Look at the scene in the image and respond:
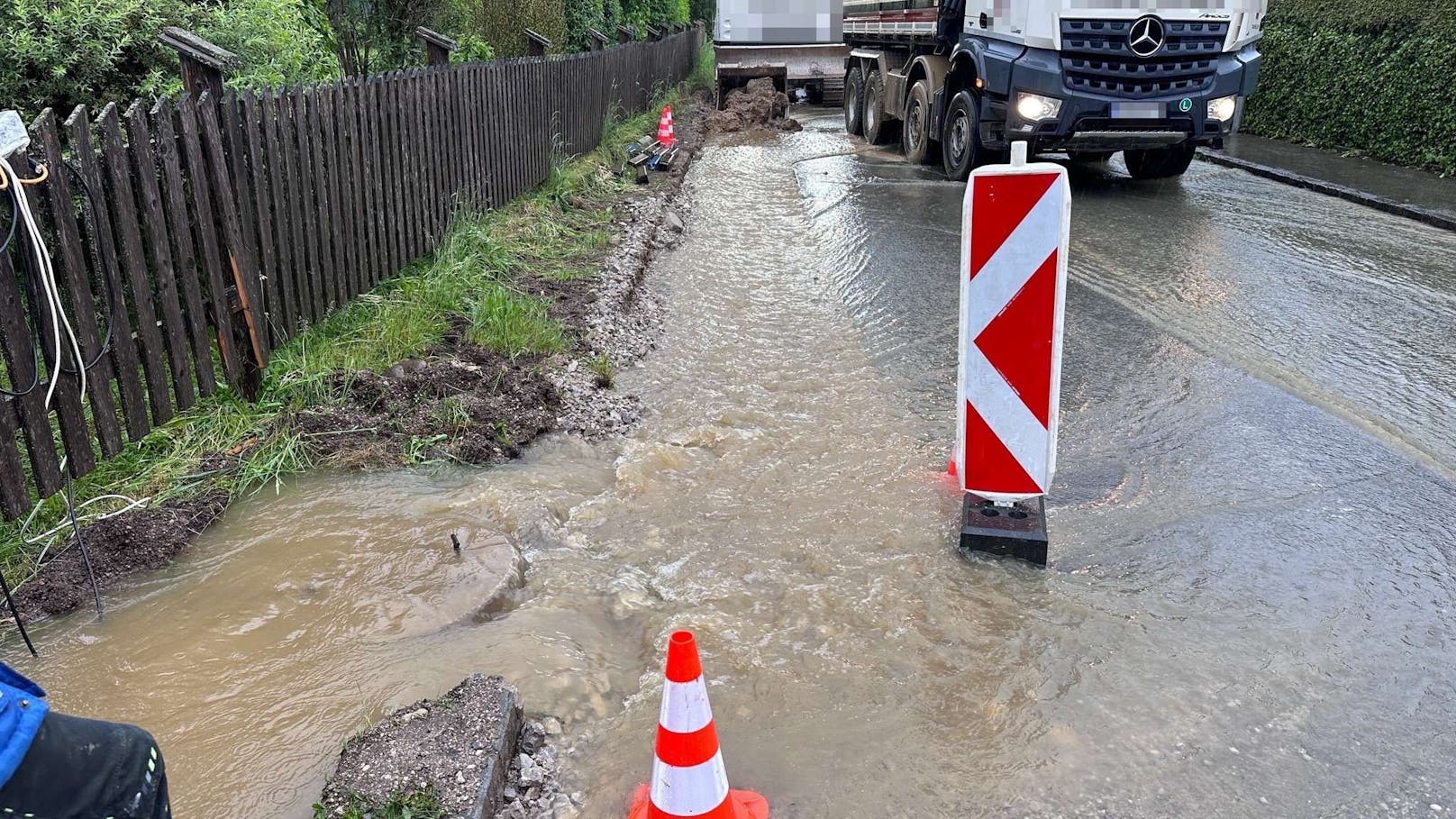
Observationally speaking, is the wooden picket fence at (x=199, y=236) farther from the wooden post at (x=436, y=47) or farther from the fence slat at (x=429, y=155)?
the wooden post at (x=436, y=47)

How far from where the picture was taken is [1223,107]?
10047 mm

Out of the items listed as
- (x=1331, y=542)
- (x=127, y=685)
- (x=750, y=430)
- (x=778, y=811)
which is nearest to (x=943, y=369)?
(x=750, y=430)

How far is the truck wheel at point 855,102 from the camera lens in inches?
633

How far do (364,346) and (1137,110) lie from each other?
8.04 metres

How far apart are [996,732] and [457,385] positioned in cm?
310

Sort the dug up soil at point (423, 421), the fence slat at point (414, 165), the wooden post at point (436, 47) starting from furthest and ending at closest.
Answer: the wooden post at point (436, 47), the fence slat at point (414, 165), the dug up soil at point (423, 421)

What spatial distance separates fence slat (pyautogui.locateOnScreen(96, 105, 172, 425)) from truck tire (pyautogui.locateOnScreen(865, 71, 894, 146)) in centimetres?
1201

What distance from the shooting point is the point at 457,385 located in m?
4.83

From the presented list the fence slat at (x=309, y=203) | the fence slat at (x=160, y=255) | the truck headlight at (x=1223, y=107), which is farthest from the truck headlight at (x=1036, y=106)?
the fence slat at (x=160, y=255)

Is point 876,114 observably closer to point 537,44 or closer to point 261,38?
point 537,44

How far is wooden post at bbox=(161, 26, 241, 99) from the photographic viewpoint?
4234mm

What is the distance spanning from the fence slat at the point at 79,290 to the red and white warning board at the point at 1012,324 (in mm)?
3164

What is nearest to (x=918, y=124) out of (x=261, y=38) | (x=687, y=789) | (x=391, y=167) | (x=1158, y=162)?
(x=1158, y=162)

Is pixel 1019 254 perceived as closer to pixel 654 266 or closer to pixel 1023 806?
pixel 1023 806
